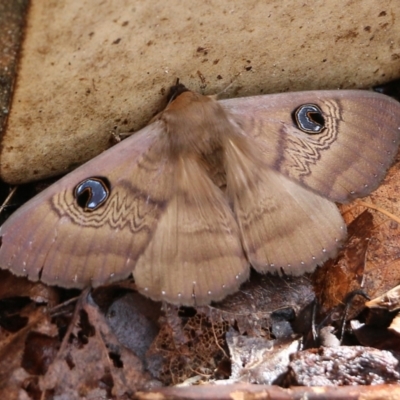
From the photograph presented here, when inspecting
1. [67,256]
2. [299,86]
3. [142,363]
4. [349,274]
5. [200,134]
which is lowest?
[142,363]

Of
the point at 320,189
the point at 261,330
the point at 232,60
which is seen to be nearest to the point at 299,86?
the point at 232,60

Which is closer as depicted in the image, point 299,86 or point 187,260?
point 187,260

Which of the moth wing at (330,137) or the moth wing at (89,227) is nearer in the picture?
the moth wing at (89,227)

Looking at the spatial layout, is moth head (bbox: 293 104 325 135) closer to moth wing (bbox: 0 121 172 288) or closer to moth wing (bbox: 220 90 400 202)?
moth wing (bbox: 220 90 400 202)

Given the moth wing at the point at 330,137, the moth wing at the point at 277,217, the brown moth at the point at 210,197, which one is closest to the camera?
the brown moth at the point at 210,197

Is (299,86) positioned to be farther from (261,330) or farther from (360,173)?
(261,330)

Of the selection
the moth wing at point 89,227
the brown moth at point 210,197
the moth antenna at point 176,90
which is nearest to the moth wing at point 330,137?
the brown moth at point 210,197

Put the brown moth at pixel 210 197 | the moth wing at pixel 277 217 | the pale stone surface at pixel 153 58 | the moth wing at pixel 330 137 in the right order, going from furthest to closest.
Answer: the moth wing at pixel 330 137 → the moth wing at pixel 277 217 → the brown moth at pixel 210 197 → the pale stone surface at pixel 153 58

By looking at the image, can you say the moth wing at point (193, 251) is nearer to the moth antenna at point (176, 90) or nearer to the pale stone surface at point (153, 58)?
the moth antenna at point (176, 90)
